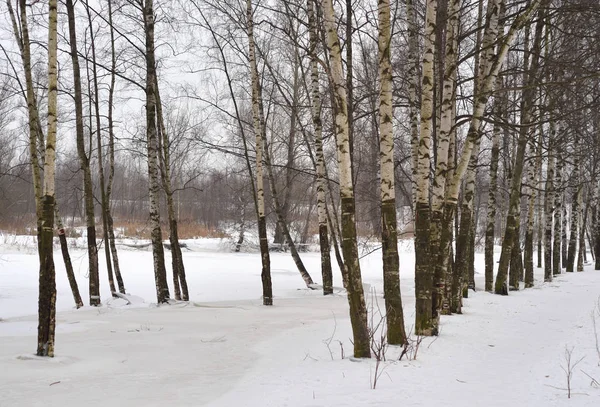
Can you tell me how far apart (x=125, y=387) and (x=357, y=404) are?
7.10 feet

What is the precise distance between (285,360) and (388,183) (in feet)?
7.53

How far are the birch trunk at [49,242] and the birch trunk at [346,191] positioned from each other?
3321mm

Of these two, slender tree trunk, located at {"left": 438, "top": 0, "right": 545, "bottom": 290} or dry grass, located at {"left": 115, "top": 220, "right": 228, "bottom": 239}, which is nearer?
slender tree trunk, located at {"left": 438, "top": 0, "right": 545, "bottom": 290}

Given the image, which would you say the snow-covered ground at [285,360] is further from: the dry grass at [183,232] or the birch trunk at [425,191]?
the dry grass at [183,232]

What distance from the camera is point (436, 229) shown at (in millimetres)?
7066

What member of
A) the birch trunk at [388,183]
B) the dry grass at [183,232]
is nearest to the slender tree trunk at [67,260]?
the birch trunk at [388,183]

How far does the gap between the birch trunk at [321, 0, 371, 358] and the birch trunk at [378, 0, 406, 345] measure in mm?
516

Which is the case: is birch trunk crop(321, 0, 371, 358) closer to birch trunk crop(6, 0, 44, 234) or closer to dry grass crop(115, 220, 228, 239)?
birch trunk crop(6, 0, 44, 234)

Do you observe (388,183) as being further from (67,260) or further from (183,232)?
(183,232)

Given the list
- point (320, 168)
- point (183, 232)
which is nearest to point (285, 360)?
point (320, 168)

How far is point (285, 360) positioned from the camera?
5.29 metres

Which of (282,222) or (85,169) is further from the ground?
(85,169)

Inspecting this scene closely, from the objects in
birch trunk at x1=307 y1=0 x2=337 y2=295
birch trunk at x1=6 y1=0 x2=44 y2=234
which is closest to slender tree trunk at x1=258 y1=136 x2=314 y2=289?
birch trunk at x1=307 y1=0 x2=337 y2=295

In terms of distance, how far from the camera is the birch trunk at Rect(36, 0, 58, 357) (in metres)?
5.31
